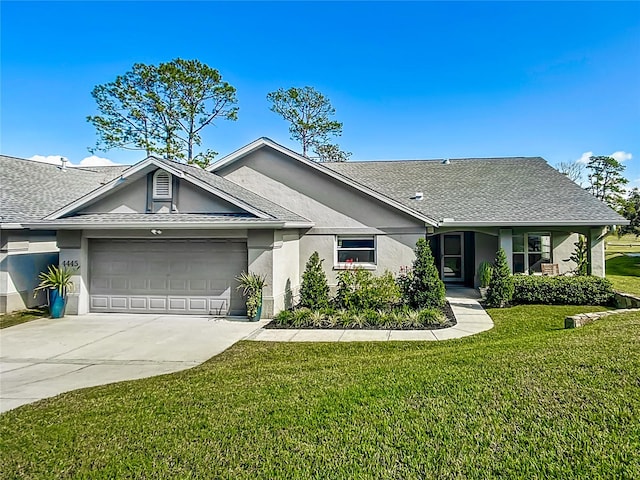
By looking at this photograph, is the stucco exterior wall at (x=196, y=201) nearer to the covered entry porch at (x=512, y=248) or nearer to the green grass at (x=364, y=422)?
the green grass at (x=364, y=422)

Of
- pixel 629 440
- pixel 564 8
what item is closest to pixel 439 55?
pixel 564 8

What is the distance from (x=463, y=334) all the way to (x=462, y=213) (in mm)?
7163

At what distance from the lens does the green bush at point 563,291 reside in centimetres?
1309

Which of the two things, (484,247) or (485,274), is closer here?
(485,274)

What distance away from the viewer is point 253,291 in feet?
38.2

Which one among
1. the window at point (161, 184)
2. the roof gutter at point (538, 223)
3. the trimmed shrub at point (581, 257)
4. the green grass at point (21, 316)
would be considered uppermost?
the window at point (161, 184)

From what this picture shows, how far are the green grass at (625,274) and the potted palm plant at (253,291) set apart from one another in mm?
13941

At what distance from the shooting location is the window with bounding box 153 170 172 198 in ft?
41.4

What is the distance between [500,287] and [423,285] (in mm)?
2623

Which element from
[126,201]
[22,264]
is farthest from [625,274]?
[22,264]

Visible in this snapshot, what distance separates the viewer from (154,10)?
13.0 metres

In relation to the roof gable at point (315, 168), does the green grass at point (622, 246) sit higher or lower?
lower

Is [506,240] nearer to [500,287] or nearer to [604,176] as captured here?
[500,287]

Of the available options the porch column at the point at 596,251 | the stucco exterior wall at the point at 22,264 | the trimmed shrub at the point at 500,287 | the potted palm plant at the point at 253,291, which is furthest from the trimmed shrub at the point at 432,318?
the stucco exterior wall at the point at 22,264
